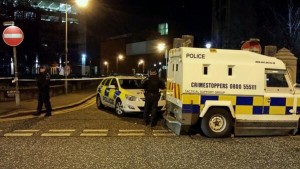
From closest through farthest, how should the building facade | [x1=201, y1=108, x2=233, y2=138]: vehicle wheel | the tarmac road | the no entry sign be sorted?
the tarmac road, [x1=201, y1=108, x2=233, y2=138]: vehicle wheel, the no entry sign, the building facade

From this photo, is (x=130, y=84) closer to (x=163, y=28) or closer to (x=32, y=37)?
(x=32, y=37)

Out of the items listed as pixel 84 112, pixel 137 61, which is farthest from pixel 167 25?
pixel 84 112

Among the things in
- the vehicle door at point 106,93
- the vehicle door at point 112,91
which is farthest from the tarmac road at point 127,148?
the vehicle door at point 106,93

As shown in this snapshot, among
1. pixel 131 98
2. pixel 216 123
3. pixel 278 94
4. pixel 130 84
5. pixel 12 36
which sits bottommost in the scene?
pixel 216 123

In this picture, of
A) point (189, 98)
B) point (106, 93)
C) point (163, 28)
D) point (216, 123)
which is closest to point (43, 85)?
point (106, 93)

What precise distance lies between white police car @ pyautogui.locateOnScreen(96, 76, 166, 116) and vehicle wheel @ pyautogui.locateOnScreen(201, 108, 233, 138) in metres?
3.53

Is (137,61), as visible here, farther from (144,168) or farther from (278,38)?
(144,168)

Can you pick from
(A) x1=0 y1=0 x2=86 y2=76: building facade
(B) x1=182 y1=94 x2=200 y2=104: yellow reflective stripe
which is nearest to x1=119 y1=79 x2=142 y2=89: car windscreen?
(B) x1=182 y1=94 x2=200 y2=104: yellow reflective stripe

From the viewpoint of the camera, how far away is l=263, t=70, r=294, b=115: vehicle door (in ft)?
32.9

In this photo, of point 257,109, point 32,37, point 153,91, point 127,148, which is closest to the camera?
point 127,148

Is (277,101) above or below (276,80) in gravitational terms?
below

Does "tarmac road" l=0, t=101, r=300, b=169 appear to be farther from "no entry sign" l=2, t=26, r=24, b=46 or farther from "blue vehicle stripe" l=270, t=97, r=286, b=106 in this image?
"no entry sign" l=2, t=26, r=24, b=46

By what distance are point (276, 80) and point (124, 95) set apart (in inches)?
207

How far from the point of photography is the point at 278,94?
10.1 metres
